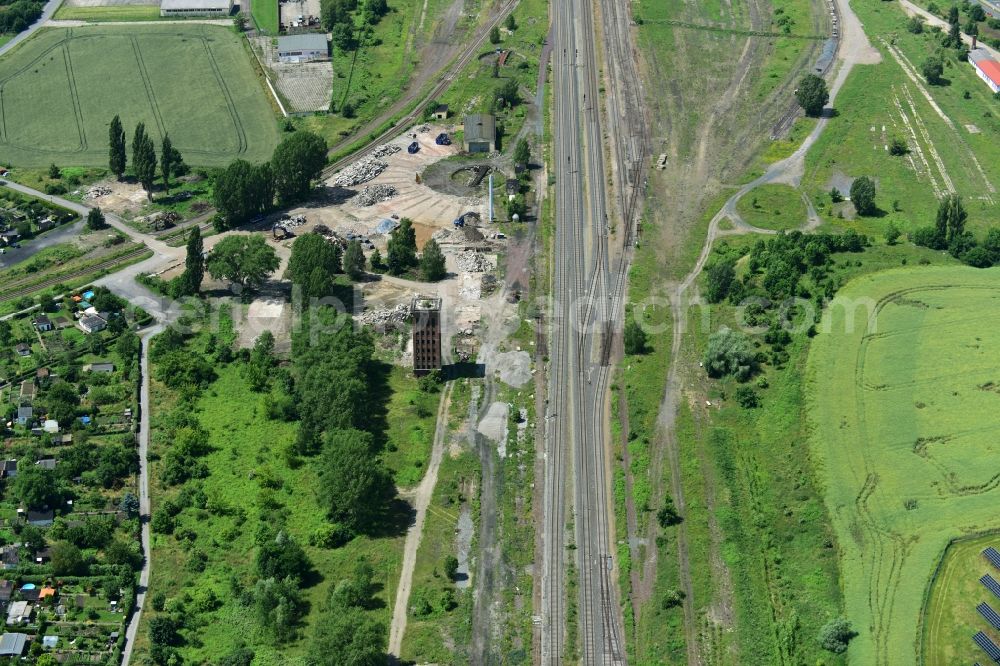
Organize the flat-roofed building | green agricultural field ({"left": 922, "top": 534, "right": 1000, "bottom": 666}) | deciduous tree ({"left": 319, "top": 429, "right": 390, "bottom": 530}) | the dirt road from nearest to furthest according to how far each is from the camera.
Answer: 1. green agricultural field ({"left": 922, "top": 534, "right": 1000, "bottom": 666})
2. the dirt road
3. deciduous tree ({"left": 319, "top": 429, "right": 390, "bottom": 530})
4. the flat-roofed building

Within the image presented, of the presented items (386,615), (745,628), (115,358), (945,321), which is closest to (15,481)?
(115,358)

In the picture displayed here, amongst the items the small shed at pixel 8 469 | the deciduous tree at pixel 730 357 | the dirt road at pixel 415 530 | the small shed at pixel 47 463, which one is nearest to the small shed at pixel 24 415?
the small shed at pixel 8 469

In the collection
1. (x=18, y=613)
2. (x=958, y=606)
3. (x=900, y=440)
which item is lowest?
(x=18, y=613)

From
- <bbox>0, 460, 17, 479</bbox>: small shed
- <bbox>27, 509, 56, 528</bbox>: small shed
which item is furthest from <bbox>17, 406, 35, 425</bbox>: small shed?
<bbox>27, 509, 56, 528</bbox>: small shed

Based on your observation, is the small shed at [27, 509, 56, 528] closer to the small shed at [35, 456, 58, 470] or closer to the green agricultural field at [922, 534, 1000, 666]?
the small shed at [35, 456, 58, 470]

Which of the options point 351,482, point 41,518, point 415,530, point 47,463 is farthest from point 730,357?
point 41,518

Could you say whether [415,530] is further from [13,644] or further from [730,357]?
[730,357]

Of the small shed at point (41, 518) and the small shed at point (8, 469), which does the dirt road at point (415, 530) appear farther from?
the small shed at point (8, 469)
